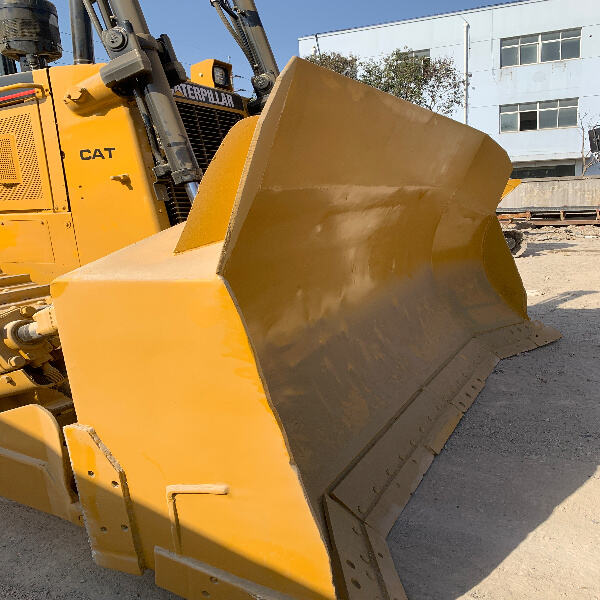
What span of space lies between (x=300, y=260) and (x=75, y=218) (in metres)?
1.57

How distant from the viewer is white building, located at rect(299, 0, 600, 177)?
2295cm

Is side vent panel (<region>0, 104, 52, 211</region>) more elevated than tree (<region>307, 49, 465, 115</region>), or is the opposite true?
tree (<region>307, 49, 465, 115</region>)

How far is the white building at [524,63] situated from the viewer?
75.3 ft

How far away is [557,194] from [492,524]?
48.0 ft

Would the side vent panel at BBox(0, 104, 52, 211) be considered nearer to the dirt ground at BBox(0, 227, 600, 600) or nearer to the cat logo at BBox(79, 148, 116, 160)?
the cat logo at BBox(79, 148, 116, 160)

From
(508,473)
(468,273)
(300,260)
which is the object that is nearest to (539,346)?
(468,273)

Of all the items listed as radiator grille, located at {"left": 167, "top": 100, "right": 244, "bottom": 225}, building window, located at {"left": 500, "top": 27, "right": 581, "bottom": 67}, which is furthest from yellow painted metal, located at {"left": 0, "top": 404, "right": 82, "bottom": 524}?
building window, located at {"left": 500, "top": 27, "right": 581, "bottom": 67}

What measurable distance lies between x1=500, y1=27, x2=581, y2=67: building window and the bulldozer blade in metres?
24.7

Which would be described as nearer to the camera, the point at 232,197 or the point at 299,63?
the point at 299,63

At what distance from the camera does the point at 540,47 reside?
23.5 m

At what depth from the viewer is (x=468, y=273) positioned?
4.30 m

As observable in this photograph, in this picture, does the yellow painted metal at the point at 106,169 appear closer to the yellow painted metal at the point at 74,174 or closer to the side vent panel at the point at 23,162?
the yellow painted metal at the point at 74,174

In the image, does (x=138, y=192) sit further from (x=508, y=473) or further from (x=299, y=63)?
(x=508, y=473)

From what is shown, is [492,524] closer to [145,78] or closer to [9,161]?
[145,78]
